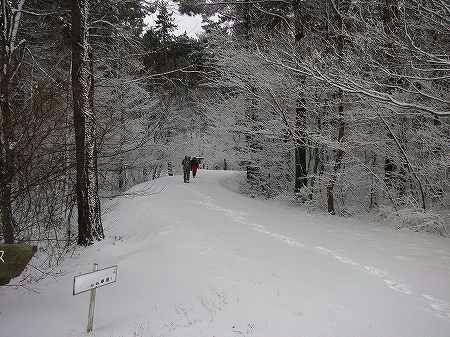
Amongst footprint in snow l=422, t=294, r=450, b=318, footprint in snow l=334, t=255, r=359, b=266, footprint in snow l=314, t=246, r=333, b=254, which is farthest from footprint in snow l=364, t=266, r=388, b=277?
footprint in snow l=314, t=246, r=333, b=254

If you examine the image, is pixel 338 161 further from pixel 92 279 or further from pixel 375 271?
pixel 92 279

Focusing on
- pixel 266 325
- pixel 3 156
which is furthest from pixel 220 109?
pixel 266 325

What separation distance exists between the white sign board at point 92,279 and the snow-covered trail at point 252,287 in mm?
676

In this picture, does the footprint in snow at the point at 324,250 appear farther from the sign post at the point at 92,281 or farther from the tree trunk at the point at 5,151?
the tree trunk at the point at 5,151

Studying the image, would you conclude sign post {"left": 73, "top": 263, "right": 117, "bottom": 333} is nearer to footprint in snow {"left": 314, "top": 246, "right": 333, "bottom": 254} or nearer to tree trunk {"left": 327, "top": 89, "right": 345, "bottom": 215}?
footprint in snow {"left": 314, "top": 246, "right": 333, "bottom": 254}

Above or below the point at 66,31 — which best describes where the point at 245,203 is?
below

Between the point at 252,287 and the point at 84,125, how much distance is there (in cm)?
540

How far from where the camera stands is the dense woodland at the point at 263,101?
7363mm

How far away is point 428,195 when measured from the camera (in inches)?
468

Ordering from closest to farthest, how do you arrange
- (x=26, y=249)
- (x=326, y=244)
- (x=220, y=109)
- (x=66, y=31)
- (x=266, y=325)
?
(x=266, y=325) → (x=26, y=249) → (x=326, y=244) → (x=66, y=31) → (x=220, y=109)

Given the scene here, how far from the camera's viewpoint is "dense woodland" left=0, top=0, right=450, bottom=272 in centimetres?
736

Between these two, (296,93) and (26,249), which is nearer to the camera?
(26,249)

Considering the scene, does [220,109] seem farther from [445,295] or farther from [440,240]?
[445,295]

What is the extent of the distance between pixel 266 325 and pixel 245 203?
1111cm
